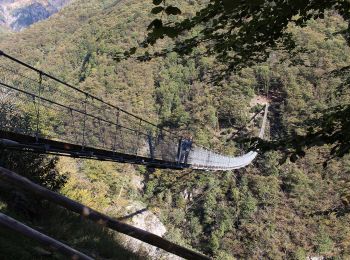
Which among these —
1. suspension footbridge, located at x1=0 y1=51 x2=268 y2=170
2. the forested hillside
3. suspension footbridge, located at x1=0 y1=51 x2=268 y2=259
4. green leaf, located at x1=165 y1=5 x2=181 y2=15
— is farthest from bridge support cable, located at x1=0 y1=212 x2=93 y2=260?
the forested hillside

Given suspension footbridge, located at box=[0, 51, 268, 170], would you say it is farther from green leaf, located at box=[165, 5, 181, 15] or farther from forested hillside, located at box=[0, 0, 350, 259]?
forested hillside, located at box=[0, 0, 350, 259]

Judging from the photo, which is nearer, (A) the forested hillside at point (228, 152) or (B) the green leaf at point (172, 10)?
(B) the green leaf at point (172, 10)

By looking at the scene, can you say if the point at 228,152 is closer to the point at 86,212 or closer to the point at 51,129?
the point at 51,129

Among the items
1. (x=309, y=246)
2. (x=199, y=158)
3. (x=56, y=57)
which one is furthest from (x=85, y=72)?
(x=199, y=158)

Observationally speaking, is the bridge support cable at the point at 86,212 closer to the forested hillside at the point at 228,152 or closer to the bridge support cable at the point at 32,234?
the bridge support cable at the point at 32,234

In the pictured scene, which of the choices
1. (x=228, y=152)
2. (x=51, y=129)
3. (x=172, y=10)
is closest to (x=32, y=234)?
(x=172, y=10)

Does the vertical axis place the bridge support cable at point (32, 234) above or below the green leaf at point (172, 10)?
below

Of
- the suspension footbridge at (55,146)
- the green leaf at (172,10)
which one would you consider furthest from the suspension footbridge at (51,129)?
the green leaf at (172,10)
